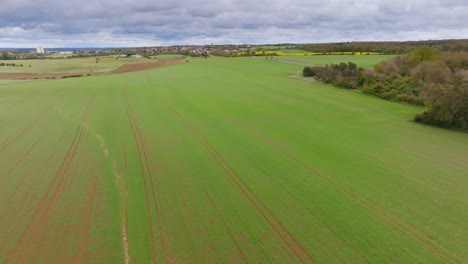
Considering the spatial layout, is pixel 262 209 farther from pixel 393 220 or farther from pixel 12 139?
pixel 12 139

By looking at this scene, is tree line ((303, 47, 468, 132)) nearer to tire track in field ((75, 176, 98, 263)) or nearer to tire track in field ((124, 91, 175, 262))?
tire track in field ((124, 91, 175, 262))

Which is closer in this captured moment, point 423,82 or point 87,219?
point 87,219

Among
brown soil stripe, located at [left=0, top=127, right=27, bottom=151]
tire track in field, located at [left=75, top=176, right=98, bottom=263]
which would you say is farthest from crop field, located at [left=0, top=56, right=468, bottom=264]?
brown soil stripe, located at [left=0, top=127, right=27, bottom=151]

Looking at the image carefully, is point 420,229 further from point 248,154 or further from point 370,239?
point 248,154

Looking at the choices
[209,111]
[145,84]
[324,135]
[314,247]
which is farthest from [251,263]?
[145,84]

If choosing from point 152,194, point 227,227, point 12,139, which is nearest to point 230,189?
point 227,227
